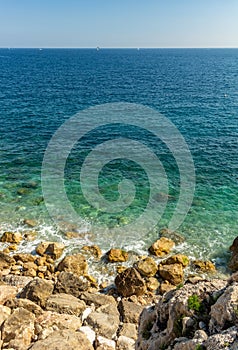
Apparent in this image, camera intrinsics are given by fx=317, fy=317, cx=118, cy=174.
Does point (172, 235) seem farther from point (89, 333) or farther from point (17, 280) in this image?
point (89, 333)

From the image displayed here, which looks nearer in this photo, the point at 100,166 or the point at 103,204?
the point at 103,204

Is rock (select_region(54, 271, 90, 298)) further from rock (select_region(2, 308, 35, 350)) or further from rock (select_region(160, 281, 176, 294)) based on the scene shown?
rock (select_region(160, 281, 176, 294))

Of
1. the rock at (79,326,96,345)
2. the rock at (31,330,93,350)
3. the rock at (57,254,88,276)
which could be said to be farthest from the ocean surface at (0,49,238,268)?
the rock at (31,330,93,350)

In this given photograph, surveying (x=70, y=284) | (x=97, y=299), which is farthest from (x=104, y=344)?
(x=70, y=284)

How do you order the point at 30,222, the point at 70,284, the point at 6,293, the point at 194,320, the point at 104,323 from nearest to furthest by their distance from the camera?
the point at 194,320 → the point at 104,323 → the point at 6,293 → the point at 70,284 → the point at 30,222

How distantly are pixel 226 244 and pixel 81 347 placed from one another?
56.0ft

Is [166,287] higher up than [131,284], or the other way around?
[131,284]

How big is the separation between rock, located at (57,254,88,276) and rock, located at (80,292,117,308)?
3573 mm

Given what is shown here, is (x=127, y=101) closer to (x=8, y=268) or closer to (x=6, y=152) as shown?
(x=6, y=152)

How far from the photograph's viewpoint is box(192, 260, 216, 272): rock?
24.8 metres

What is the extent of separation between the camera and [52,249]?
1017 inches

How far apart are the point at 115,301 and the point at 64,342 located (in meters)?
6.06

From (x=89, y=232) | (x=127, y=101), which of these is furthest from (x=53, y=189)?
(x=127, y=101)

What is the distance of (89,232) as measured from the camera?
95.6 feet
